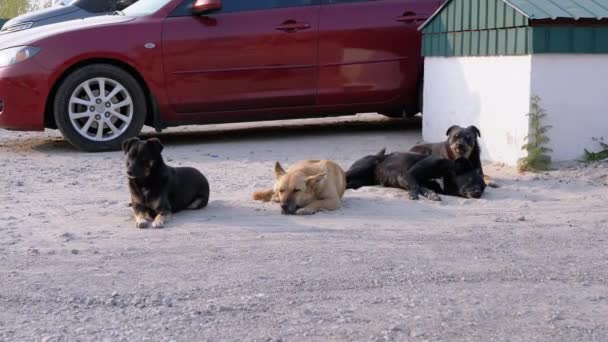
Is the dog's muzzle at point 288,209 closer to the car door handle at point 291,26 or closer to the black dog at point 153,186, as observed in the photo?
the black dog at point 153,186

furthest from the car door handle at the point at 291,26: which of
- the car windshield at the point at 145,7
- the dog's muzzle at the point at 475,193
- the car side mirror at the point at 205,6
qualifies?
the dog's muzzle at the point at 475,193

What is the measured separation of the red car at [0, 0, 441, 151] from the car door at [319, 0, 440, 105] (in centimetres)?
1

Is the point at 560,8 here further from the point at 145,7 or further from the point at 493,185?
the point at 145,7

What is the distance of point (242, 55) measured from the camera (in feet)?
35.4

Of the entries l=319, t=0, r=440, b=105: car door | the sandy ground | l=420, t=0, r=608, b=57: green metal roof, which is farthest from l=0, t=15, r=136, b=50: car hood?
l=420, t=0, r=608, b=57: green metal roof

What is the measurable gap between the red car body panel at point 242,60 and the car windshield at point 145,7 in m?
0.14

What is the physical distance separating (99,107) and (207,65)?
128cm

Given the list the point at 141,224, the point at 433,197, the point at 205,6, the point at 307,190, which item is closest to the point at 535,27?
the point at 433,197

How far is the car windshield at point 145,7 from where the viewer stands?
1075 centimetres

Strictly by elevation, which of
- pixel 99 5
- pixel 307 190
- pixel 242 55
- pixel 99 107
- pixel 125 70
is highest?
pixel 99 5

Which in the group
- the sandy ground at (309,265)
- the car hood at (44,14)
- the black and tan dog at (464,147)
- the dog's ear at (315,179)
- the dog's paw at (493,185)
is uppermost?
the car hood at (44,14)

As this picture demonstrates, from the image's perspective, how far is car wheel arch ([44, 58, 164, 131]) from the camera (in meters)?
10.4

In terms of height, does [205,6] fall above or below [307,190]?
above

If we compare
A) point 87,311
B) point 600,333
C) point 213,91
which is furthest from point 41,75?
point 600,333
